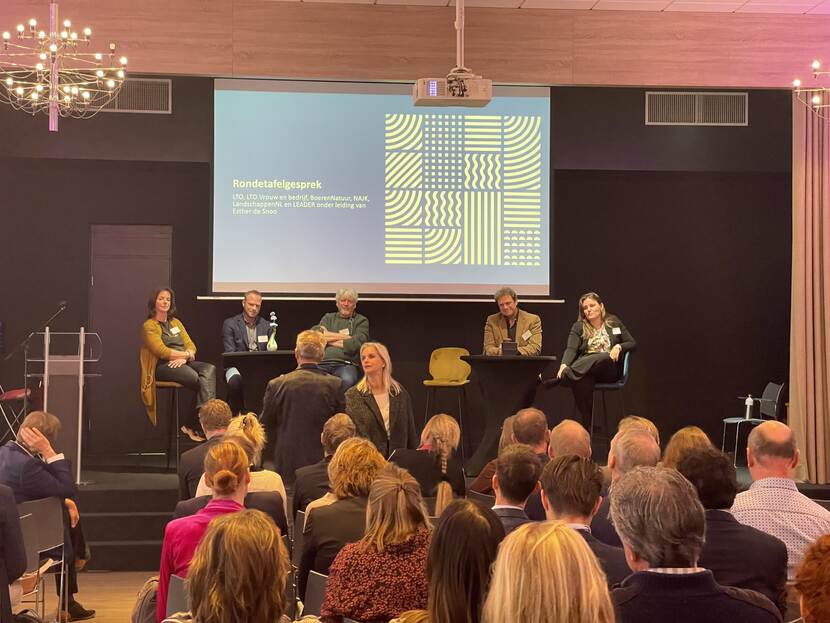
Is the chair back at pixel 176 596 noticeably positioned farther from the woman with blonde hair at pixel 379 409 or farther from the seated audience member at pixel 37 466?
the woman with blonde hair at pixel 379 409

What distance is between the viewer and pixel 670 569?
2191mm

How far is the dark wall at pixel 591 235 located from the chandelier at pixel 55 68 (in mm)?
673

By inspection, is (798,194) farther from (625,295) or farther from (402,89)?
(402,89)

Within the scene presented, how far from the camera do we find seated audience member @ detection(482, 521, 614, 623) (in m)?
1.72

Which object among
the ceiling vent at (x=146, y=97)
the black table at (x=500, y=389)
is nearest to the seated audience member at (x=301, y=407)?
the black table at (x=500, y=389)

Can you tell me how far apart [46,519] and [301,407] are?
5.66ft

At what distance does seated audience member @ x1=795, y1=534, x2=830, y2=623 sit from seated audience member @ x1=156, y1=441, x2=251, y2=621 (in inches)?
70.5

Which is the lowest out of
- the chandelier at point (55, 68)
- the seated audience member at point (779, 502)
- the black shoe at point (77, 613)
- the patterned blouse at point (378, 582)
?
the black shoe at point (77, 613)

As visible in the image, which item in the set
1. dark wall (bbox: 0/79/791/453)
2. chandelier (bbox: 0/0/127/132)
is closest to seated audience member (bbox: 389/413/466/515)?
chandelier (bbox: 0/0/127/132)

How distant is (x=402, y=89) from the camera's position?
8570mm

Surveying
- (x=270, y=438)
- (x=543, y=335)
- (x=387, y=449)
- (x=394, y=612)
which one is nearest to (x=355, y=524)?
(x=394, y=612)

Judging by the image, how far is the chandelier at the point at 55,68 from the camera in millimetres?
6477

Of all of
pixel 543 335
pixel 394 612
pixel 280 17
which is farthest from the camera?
pixel 543 335

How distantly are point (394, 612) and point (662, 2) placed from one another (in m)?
6.76
